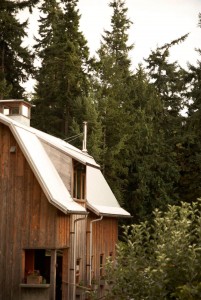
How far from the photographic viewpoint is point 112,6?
51938mm

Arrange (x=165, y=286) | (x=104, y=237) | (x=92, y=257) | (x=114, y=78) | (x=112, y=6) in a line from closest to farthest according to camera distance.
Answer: (x=165, y=286)
(x=92, y=257)
(x=104, y=237)
(x=114, y=78)
(x=112, y=6)

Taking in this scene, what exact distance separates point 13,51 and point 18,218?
22592 millimetres

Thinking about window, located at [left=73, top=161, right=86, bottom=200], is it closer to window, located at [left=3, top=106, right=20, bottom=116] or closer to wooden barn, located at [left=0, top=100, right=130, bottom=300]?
wooden barn, located at [left=0, top=100, right=130, bottom=300]

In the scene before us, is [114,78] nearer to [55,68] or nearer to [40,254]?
[55,68]

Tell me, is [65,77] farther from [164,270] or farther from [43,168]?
[164,270]

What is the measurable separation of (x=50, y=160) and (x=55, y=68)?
69.1ft

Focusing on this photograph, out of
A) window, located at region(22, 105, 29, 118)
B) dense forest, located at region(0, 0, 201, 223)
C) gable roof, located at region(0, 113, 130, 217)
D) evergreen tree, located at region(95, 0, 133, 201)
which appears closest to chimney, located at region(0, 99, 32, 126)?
window, located at region(22, 105, 29, 118)

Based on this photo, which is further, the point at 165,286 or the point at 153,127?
the point at 153,127

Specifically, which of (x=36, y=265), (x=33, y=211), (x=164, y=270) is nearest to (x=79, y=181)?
(x=33, y=211)

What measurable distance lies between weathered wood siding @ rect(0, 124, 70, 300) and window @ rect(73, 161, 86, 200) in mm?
3006

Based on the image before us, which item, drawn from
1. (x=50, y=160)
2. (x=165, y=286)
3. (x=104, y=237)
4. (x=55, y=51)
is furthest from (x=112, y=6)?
(x=165, y=286)

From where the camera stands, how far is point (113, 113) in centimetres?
3978

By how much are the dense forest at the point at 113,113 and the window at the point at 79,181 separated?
14013 millimetres

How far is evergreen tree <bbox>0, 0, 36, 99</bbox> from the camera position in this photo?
37562 mm
